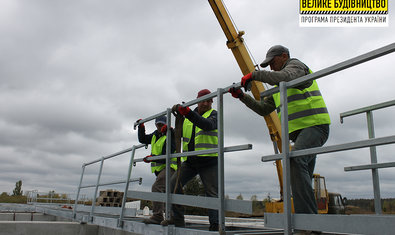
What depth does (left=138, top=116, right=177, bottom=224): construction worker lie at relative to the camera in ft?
14.1

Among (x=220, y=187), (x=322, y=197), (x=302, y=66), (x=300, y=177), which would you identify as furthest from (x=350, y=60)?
(x=322, y=197)

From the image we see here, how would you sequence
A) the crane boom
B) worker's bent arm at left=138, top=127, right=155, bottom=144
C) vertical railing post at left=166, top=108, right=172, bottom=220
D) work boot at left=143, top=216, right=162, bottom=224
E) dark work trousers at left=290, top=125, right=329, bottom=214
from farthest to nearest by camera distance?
1. the crane boom
2. worker's bent arm at left=138, top=127, right=155, bottom=144
3. work boot at left=143, top=216, right=162, bottom=224
4. vertical railing post at left=166, top=108, right=172, bottom=220
5. dark work trousers at left=290, top=125, right=329, bottom=214

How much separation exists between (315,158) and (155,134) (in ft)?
8.37

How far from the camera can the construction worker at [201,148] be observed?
366 cm

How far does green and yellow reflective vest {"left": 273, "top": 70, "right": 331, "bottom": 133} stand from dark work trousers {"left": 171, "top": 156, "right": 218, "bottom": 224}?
1.13 meters

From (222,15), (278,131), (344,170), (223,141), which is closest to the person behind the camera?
(223,141)

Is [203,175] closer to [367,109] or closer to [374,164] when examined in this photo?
[374,164]

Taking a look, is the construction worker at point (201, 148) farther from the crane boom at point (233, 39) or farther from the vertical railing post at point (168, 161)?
the crane boom at point (233, 39)

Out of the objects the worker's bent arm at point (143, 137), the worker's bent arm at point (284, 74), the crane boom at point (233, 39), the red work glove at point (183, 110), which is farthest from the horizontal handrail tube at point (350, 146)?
the crane boom at point (233, 39)

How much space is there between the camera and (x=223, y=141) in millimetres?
3256

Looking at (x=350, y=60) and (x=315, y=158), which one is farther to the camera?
(x=315, y=158)

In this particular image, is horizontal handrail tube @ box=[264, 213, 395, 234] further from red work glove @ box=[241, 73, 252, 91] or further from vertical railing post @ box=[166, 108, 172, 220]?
vertical railing post @ box=[166, 108, 172, 220]

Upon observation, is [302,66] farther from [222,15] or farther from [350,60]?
[222,15]

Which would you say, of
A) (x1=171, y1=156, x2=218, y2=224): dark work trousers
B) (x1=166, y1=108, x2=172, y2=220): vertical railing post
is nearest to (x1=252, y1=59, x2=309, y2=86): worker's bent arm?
(x1=171, y1=156, x2=218, y2=224): dark work trousers
